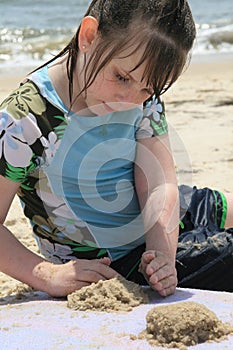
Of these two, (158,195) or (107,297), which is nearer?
(107,297)

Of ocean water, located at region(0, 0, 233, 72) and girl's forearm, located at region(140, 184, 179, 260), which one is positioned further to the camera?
ocean water, located at region(0, 0, 233, 72)

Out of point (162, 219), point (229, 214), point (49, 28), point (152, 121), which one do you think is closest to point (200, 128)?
point (229, 214)

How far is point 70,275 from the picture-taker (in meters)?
1.68

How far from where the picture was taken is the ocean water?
723 cm

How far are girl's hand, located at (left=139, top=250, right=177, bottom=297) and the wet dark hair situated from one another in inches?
15.5

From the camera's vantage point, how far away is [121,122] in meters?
1.84

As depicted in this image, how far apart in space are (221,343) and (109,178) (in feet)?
1.98

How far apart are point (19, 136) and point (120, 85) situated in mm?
267

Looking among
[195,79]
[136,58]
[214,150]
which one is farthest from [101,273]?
[195,79]

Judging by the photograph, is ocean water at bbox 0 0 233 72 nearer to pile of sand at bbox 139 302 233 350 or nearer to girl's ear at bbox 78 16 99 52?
girl's ear at bbox 78 16 99 52

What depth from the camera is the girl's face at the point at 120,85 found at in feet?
5.22

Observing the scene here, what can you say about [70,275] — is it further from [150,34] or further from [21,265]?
[150,34]

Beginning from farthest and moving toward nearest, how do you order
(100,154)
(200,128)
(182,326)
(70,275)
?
(200,128) < (100,154) < (70,275) < (182,326)

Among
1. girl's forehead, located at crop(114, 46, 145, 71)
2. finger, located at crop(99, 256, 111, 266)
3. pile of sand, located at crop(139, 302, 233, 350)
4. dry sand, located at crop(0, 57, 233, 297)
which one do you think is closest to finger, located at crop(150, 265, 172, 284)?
finger, located at crop(99, 256, 111, 266)
